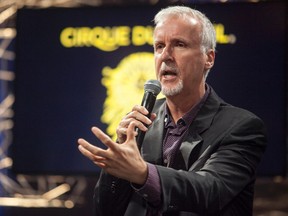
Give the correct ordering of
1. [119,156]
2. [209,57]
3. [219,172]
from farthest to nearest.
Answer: [209,57] < [219,172] < [119,156]

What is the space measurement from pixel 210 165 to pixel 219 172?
0.03 meters

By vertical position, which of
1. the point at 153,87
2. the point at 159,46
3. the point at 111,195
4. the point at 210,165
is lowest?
the point at 111,195

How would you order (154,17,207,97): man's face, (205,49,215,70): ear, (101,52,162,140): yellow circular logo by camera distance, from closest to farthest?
1. (154,17,207,97): man's face
2. (205,49,215,70): ear
3. (101,52,162,140): yellow circular logo

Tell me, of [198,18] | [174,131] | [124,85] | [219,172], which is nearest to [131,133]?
[219,172]

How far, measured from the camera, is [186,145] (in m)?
1.60

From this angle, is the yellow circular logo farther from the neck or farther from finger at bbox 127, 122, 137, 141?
finger at bbox 127, 122, 137, 141

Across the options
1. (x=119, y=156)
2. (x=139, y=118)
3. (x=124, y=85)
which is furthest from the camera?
(x=124, y=85)

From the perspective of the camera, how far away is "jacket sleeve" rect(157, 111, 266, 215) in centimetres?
135

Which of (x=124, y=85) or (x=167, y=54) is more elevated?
(x=167, y=54)

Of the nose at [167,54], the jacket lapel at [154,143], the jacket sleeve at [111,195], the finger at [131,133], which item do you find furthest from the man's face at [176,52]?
the finger at [131,133]

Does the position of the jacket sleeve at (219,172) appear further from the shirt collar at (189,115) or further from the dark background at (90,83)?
the dark background at (90,83)

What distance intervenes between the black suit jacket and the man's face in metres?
0.12

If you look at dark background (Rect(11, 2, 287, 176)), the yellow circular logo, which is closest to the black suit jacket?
dark background (Rect(11, 2, 287, 176))

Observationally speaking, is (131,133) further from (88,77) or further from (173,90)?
(88,77)
